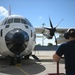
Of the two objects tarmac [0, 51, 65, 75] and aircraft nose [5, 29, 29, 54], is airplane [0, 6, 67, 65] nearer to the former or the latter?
aircraft nose [5, 29, 29, 54]

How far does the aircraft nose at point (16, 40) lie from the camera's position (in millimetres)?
13109

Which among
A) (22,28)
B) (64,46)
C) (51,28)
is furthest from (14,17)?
(64,46)

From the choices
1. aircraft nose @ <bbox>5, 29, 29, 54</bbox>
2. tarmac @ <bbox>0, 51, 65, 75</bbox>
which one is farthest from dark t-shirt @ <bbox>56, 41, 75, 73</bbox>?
aircraft nose @ <bbox>5, 29, 29, 54</bbox>

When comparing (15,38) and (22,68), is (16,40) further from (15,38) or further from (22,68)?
(22,68)

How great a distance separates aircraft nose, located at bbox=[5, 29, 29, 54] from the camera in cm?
1311

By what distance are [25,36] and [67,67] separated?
992 centimetres

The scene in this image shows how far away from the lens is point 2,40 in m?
14.2

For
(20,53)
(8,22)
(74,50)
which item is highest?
(8,22)

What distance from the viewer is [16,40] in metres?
13.1

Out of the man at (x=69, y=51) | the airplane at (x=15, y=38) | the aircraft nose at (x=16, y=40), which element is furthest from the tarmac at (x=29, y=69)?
the man at (x=69, y=51)

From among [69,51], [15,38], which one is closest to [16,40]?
[15,38]

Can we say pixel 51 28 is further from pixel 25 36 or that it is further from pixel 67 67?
pixel 67 67

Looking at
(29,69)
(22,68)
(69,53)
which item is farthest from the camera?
(22,68)

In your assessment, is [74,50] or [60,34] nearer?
[74,50]
